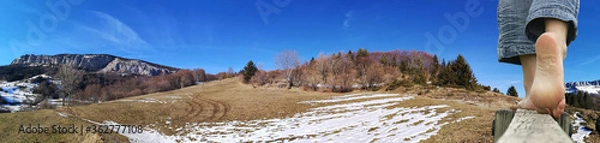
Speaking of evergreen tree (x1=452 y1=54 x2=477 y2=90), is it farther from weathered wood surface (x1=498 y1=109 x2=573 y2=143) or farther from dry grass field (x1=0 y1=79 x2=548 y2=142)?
weathered wood surface (x1=498 y1=109 x2=573 y2=143)

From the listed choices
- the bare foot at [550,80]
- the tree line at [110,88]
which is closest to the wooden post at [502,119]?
the bare foot at [550,80]

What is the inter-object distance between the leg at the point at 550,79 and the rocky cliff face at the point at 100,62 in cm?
18406

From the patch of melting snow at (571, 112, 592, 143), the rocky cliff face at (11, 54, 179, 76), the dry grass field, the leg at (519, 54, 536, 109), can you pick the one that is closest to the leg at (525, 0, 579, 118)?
the leg at (519, 54, 536, 109)

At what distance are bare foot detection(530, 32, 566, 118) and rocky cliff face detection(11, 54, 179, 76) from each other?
18406cm

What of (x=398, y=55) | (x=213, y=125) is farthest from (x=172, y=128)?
(x=398, y=55)

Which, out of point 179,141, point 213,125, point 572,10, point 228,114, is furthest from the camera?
point 228,114

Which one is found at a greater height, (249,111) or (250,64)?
(250,64)

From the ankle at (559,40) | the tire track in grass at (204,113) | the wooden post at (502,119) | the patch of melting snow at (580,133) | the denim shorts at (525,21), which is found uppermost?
the denim shorts at (525,21)

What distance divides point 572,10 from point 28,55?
251m

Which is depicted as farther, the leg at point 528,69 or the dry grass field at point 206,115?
the dry grass field at point 206,115

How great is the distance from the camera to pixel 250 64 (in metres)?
47.0

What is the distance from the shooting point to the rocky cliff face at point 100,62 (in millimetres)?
162875

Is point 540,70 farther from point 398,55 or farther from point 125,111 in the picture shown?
point 398,55

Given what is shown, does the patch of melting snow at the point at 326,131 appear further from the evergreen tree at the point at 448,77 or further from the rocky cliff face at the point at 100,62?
the rocky cliff face at the point at 100,62
